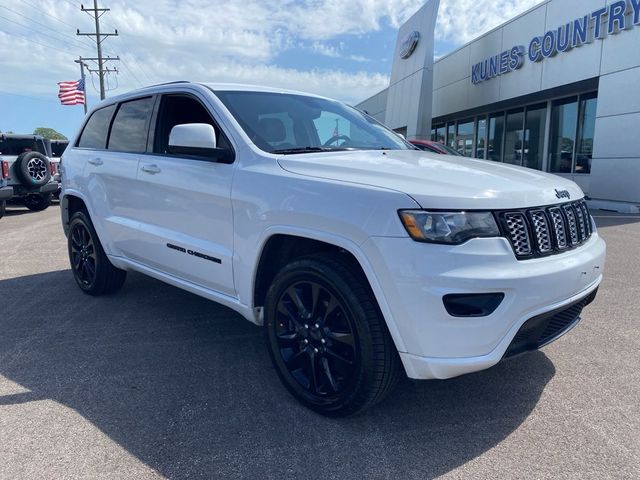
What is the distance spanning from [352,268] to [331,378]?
62cm

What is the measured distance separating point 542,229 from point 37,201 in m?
14.6

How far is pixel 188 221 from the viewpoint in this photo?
11.2ft

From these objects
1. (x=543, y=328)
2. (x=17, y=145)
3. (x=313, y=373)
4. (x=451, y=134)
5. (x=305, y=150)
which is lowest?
(x=313, y=373)

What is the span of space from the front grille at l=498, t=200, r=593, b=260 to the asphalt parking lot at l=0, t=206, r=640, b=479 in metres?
0.94

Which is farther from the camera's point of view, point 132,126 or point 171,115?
point 132,126

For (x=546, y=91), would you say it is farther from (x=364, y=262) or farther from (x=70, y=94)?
(x=70, y=94)

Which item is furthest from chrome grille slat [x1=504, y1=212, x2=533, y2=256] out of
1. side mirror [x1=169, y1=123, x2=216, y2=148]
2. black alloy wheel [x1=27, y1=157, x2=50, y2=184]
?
black alloy wheel [x1=27, y1=157, x2=50, y2=184]

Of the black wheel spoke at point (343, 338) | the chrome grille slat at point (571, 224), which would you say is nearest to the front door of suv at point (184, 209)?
the black wheel spoke at point (343, 338)

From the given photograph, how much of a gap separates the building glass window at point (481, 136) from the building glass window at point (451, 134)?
2616 millimetres

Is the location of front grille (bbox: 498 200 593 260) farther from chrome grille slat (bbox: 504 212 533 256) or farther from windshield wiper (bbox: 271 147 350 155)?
windshield wiper (bbox: 271 147 350 155)

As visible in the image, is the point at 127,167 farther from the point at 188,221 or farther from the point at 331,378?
the point at 331,378

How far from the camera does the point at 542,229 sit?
8.21 feet

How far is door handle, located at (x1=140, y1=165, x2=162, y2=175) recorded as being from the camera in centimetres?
369

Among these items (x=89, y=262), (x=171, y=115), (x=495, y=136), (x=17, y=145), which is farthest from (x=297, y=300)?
(x=495, y=136)
